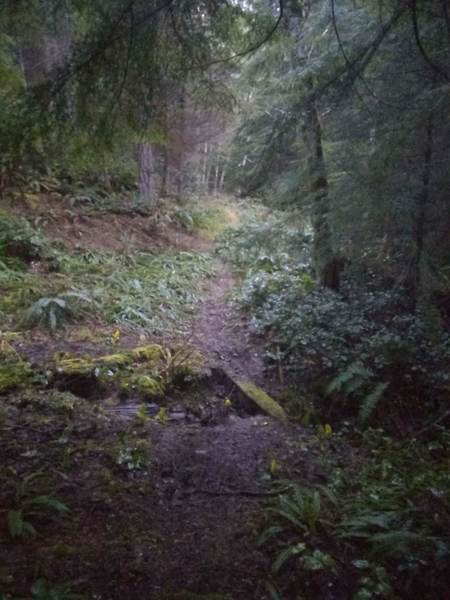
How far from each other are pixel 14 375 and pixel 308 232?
8.28 meters

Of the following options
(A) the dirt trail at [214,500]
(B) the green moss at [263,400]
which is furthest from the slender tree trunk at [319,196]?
(A) the dirt trail at [214,500]

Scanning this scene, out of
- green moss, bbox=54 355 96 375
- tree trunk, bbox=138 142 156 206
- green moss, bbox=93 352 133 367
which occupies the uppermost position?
tree trunk, bbox=138 142 156 206

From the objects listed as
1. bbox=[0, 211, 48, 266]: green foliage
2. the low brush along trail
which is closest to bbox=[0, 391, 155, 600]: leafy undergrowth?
the low brush along trail

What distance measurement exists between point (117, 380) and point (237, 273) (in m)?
7.50

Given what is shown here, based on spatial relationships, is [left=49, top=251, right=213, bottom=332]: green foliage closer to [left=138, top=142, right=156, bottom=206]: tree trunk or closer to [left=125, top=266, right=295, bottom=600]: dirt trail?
[left=125, top=266, right=295, bottom=600]: dirt trail

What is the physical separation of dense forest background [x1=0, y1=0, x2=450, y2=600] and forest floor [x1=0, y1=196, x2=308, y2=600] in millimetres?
158

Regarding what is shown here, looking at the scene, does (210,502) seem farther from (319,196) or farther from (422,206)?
(319,196)

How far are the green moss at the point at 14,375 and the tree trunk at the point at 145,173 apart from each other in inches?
379

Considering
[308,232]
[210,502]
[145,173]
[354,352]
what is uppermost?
[145,173]

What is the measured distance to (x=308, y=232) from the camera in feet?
38.7

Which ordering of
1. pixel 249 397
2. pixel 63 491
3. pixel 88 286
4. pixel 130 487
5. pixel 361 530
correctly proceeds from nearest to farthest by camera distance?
pixel 361 530, pixel 63 491, pixel 130 487, pixel 249 397, pixel 88 286

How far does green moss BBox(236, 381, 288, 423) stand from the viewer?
6094mm

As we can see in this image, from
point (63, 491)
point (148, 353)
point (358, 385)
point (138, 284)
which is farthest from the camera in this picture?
point (138, 284)

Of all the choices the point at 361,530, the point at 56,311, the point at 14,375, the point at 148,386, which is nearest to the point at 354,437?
the point at 361,530
